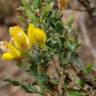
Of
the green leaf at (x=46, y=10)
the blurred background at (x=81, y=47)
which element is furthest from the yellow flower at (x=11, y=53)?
the blurred background at (x=81, y=47)

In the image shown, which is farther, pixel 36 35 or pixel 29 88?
pixel 29 88

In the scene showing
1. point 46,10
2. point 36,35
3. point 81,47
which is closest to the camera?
point 36,35

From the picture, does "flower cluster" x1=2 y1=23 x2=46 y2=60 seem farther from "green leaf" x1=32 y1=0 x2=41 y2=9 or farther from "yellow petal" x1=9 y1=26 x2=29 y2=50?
"green leaf" x1=32 y1=0 x2=41 y2=9

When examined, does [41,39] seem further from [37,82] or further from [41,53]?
[37,82]

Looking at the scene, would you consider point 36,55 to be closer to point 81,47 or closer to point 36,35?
point 36,35

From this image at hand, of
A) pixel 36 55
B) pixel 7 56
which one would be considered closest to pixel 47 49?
pixel 36 55

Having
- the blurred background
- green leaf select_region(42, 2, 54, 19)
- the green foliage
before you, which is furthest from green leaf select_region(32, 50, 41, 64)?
the blurred background

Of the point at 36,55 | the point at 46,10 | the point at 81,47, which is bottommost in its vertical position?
the point at 81,47
